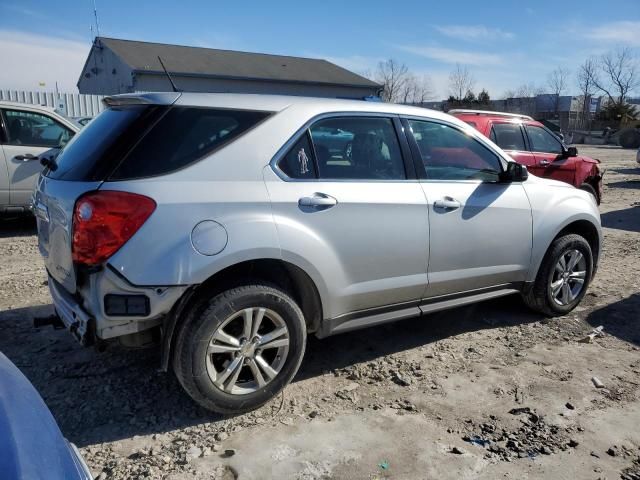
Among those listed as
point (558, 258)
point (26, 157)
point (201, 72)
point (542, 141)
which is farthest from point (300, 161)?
point (201, 72)

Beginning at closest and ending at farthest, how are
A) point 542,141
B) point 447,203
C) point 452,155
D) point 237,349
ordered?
point 237,349
point 447,203
point 452,155
point 542,141

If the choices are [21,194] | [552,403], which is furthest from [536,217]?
[21,194]

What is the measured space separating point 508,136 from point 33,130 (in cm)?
718

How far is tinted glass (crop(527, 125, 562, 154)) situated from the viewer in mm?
8635

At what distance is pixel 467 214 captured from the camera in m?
3.85

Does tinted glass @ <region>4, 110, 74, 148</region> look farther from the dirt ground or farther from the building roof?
the building roof

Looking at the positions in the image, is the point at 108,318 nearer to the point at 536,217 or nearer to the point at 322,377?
the point at 322,377

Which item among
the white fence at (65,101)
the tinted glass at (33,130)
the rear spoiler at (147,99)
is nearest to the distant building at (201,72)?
the white fence at (65,101)

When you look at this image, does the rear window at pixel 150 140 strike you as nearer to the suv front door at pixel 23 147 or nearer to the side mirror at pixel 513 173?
the side mirror at pixel 513 173

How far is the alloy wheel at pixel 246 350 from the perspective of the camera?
295 centimetres

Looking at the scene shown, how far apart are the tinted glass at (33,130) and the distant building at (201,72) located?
77.7ft

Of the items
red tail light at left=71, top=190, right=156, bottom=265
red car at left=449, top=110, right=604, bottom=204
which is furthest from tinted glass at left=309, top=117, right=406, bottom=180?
red car at left=449, top=110, right=604, bottom=204

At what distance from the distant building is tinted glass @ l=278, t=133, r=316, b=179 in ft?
94.7

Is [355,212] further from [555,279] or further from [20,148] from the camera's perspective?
[20,148]
